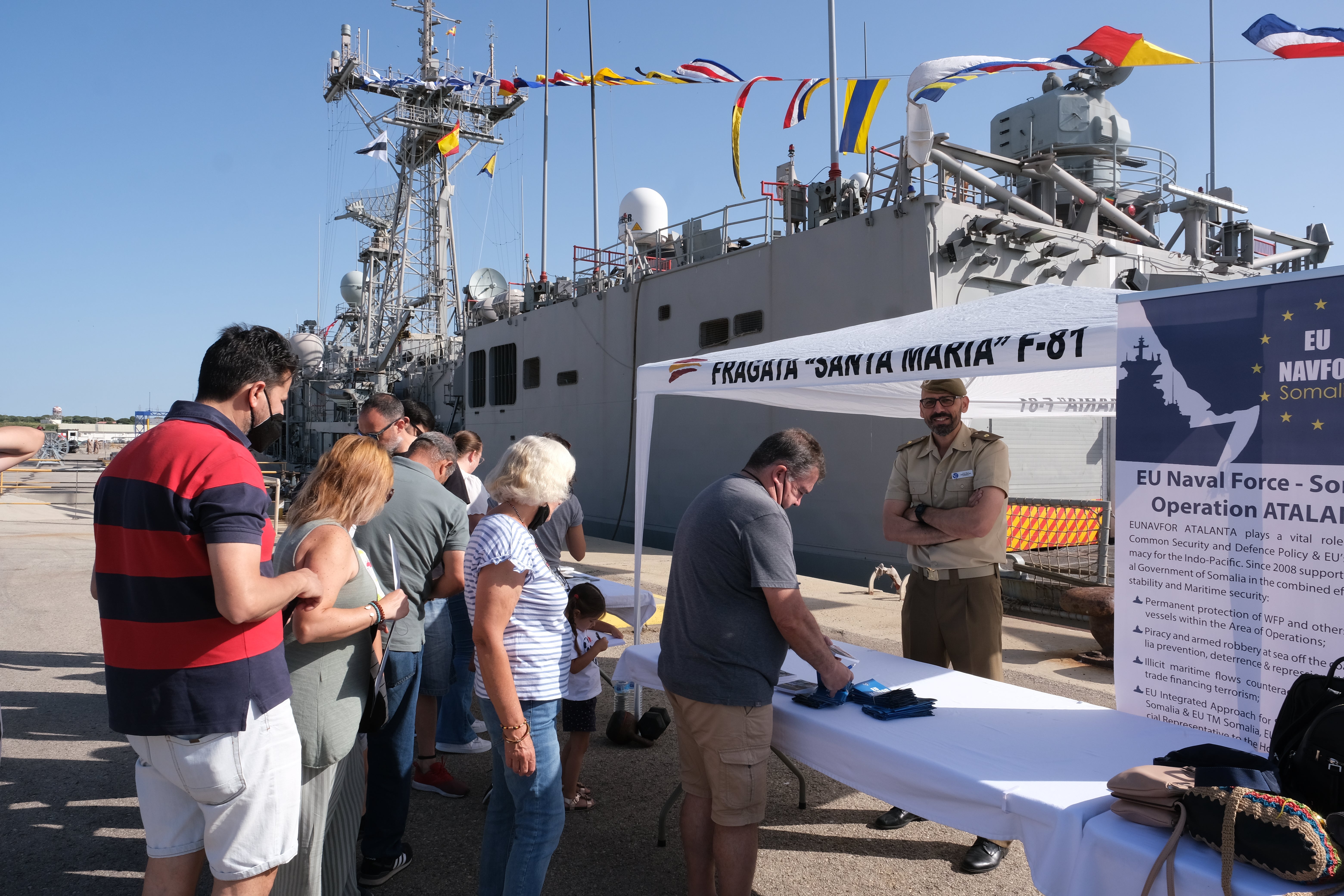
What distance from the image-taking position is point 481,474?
21125 millimetres

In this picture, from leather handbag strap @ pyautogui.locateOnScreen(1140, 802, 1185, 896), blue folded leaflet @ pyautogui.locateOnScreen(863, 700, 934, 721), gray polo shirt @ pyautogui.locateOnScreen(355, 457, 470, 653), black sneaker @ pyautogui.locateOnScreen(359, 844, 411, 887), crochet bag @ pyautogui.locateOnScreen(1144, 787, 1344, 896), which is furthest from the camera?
gray polo shirt @ pyautogui.locateOnScreen(355, 457, 470, 653)

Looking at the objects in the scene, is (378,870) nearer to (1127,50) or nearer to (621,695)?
(621,695)

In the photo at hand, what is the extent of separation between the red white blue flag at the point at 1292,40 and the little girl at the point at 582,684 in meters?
6.37

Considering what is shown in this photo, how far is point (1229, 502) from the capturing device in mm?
2582

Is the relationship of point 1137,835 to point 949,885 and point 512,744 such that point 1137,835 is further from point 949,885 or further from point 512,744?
point 512,744

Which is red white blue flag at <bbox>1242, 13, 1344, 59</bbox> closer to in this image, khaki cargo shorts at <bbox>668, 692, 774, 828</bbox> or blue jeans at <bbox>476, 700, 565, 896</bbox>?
khaki cargo shorts at <bbox>668, 692, 774, 828</bbox>

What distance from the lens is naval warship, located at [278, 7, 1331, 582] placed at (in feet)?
34.9

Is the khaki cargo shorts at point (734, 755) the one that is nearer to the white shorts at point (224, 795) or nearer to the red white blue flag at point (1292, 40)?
the white shorts at point (224, 795)

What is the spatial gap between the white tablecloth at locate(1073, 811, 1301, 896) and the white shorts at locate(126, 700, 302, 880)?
6.63ft

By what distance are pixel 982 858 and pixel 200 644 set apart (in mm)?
3017

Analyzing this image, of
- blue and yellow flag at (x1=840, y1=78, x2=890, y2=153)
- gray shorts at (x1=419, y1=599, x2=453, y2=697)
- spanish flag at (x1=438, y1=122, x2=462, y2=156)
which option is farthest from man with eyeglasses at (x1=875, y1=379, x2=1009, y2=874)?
spanish flag at (x1=438, y1=122, x2=462, y2=156)

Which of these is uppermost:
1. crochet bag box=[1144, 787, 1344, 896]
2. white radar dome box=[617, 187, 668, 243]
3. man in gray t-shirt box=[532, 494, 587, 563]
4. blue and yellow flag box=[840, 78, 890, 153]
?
white radar dome box=[617, 187, 668, 243]

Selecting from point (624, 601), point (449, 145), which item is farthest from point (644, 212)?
point (624, 601)

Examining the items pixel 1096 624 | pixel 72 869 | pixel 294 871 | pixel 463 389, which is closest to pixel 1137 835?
pixel 294 871
